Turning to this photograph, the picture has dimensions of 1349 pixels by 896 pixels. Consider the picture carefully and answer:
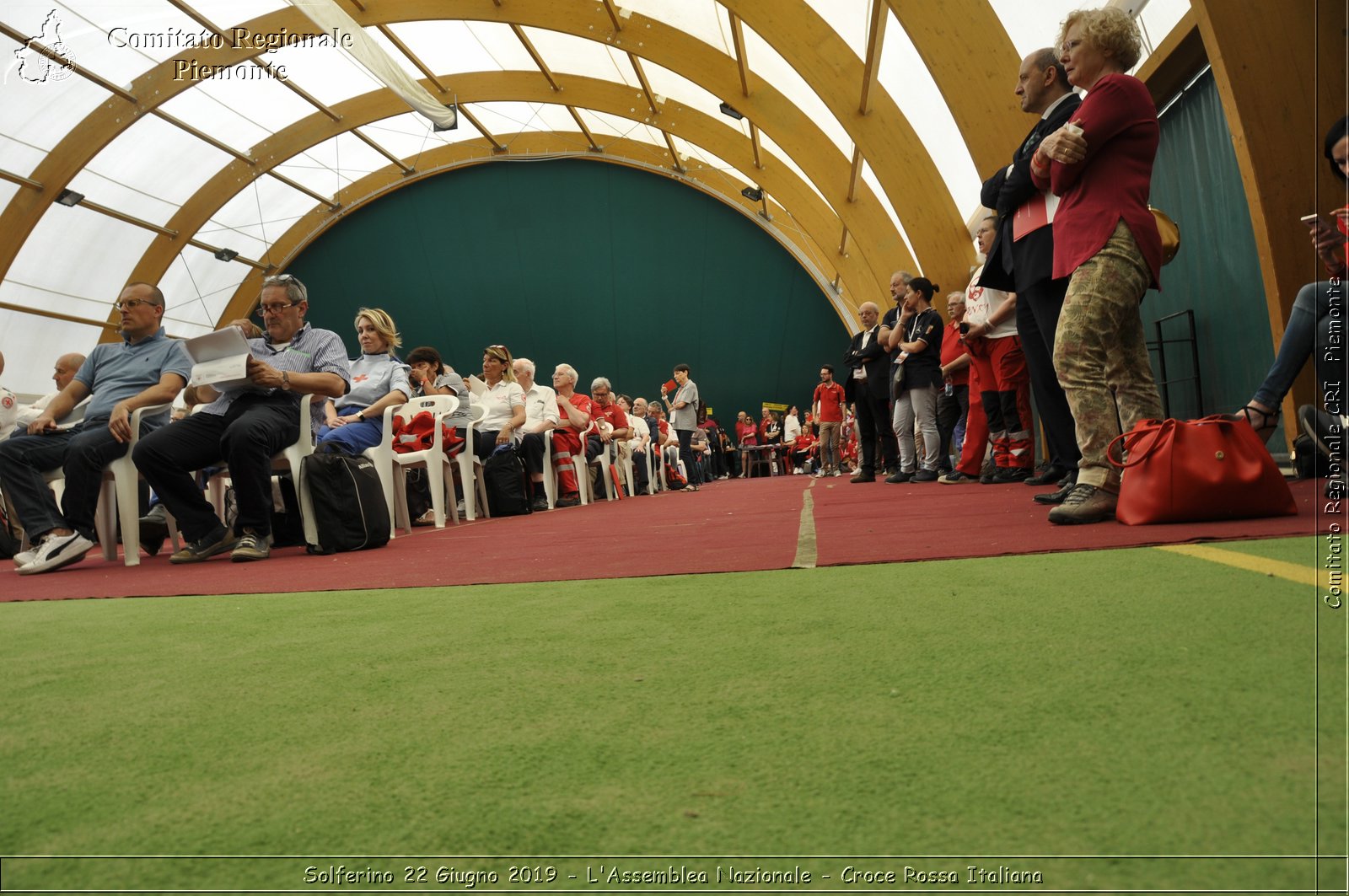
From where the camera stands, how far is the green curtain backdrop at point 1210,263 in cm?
552

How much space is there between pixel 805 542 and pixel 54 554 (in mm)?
3493

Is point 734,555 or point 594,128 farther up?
point 594,128

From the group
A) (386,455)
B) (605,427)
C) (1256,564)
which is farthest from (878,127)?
(1256,564)

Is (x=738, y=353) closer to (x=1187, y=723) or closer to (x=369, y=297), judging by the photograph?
(x=369, y=297)

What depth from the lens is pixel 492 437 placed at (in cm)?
825

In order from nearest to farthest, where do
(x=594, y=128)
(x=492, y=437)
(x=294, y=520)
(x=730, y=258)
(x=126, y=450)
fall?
(x=126, y=450) → (x=294, y=520) → (x=492, y=437) → (x=594, y=128) → (x=730, y=258)

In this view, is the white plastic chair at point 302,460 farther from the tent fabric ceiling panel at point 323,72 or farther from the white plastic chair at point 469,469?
the tent fabric ceiling panel at point 323,72

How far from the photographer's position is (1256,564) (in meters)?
1.89

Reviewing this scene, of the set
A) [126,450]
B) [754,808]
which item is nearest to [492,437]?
[126,450]

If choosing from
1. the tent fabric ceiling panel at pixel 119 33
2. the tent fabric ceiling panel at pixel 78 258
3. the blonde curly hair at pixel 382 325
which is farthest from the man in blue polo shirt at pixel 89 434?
the tent fabric ceiling panel at pixel 78 258

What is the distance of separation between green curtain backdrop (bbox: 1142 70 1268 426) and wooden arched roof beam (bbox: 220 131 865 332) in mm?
13910

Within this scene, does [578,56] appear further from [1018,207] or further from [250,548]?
[1018,207]

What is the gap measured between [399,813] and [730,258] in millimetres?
21186

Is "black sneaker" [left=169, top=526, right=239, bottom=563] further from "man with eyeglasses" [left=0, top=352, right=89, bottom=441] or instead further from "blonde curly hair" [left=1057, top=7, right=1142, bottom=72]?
"blonde curly hair" [left=1057, top=7, right=1142, bottom=72]
